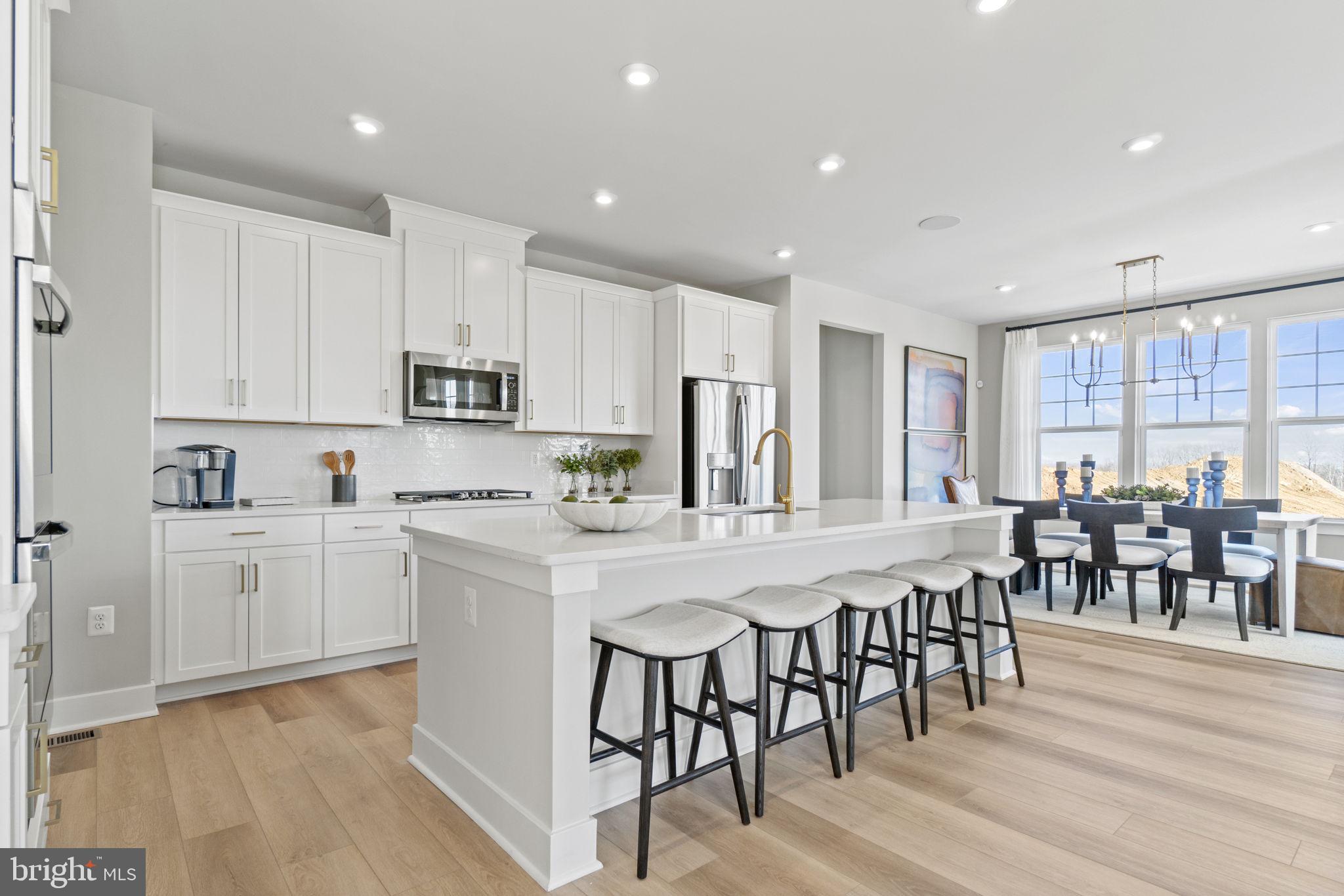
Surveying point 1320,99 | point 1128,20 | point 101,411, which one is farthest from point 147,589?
point 1320,99

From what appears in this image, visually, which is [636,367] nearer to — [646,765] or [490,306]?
[490,306]

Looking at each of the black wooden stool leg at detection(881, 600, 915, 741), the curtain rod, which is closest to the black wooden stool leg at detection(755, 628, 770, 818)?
the black wooden stool leg at detection(881, 600, 915, 741)

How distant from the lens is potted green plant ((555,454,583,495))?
501cm

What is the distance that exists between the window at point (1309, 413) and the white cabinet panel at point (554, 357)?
232 inches

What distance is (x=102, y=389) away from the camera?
2.98 meters

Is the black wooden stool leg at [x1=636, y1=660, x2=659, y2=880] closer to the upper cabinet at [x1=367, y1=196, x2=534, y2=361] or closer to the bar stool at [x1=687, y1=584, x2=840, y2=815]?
the bar stool at [x1=687, y1=584, x2=840, y2=815]

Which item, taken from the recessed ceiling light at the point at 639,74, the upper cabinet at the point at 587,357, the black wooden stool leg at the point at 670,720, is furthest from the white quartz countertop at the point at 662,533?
the upper cabinet at the point at 587,357

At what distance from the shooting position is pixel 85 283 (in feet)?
9.69

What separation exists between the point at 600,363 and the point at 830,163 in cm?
210

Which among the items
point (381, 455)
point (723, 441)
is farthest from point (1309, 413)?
point (381, 455)

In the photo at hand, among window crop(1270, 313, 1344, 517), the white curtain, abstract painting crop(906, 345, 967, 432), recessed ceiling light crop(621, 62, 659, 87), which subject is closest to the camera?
recessed ceiling light crop(621, 62, 659, 87)

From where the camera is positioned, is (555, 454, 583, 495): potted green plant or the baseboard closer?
the baseboard

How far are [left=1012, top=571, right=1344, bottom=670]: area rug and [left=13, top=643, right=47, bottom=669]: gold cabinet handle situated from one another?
5.25m

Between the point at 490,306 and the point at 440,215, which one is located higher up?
the point at 440,215
